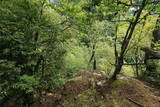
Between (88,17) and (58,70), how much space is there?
2132 mm

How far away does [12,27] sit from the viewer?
10.5ft

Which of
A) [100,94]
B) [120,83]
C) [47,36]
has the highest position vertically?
[47,36]

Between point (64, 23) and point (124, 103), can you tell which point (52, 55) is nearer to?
A: point (64, 23)

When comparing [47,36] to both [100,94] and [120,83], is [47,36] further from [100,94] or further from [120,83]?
[120,83]

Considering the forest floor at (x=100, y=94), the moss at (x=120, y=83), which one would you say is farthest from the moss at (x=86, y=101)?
the moss at (x=120, y=83)

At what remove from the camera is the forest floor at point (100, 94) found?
9.67 ft

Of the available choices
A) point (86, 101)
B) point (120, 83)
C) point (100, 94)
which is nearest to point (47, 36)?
point (86, 101)

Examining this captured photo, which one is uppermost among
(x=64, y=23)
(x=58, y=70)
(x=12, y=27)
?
(x=64, y=23)

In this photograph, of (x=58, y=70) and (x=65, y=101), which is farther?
(x=58, y=70)

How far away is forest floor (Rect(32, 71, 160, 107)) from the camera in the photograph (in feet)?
9.67

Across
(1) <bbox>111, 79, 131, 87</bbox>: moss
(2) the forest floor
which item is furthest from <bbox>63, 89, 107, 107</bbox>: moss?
(1) <bbox>111, 79, 131, 87</bbox>: moss

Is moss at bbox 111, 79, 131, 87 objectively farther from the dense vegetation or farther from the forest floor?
the dense vegetation

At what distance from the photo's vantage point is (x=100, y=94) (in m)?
3.39

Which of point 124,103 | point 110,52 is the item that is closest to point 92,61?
point 110,52
